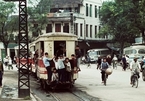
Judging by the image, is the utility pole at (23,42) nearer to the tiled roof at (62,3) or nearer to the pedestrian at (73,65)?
the pedestrian at (73,65)

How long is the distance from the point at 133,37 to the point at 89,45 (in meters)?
12.1

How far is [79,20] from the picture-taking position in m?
73.1

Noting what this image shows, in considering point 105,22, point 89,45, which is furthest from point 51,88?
point 89,45

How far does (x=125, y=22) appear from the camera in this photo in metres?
59.5

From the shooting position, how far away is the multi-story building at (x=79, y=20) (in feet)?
231

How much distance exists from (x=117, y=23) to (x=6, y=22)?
1611cm

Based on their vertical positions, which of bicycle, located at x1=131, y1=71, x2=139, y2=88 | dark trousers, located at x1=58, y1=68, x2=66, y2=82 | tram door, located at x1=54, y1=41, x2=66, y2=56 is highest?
tram door, located at x1=54, y1=41, x2=66, y2=56

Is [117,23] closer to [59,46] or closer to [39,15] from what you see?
[39,15]

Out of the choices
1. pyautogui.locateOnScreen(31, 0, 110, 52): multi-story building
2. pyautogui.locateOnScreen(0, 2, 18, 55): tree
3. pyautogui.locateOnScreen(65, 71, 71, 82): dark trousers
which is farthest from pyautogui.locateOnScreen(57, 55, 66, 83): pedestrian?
pyautogui.locateOnScreen(31, 0, 110, 52): multi-story building

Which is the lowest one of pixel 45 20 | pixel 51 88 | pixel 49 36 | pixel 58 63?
pixel 51 88

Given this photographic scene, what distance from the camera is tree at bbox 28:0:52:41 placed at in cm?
6296

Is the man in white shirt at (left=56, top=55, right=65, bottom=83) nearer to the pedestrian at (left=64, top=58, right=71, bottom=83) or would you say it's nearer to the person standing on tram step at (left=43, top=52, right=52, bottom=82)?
the pedestrian at (left=64, top=58, right=71, bottom=83)

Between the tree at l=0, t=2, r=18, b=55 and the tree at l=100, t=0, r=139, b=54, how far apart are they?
14.3 m

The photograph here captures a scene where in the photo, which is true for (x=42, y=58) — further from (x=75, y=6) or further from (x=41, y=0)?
(x=75, y=6)
